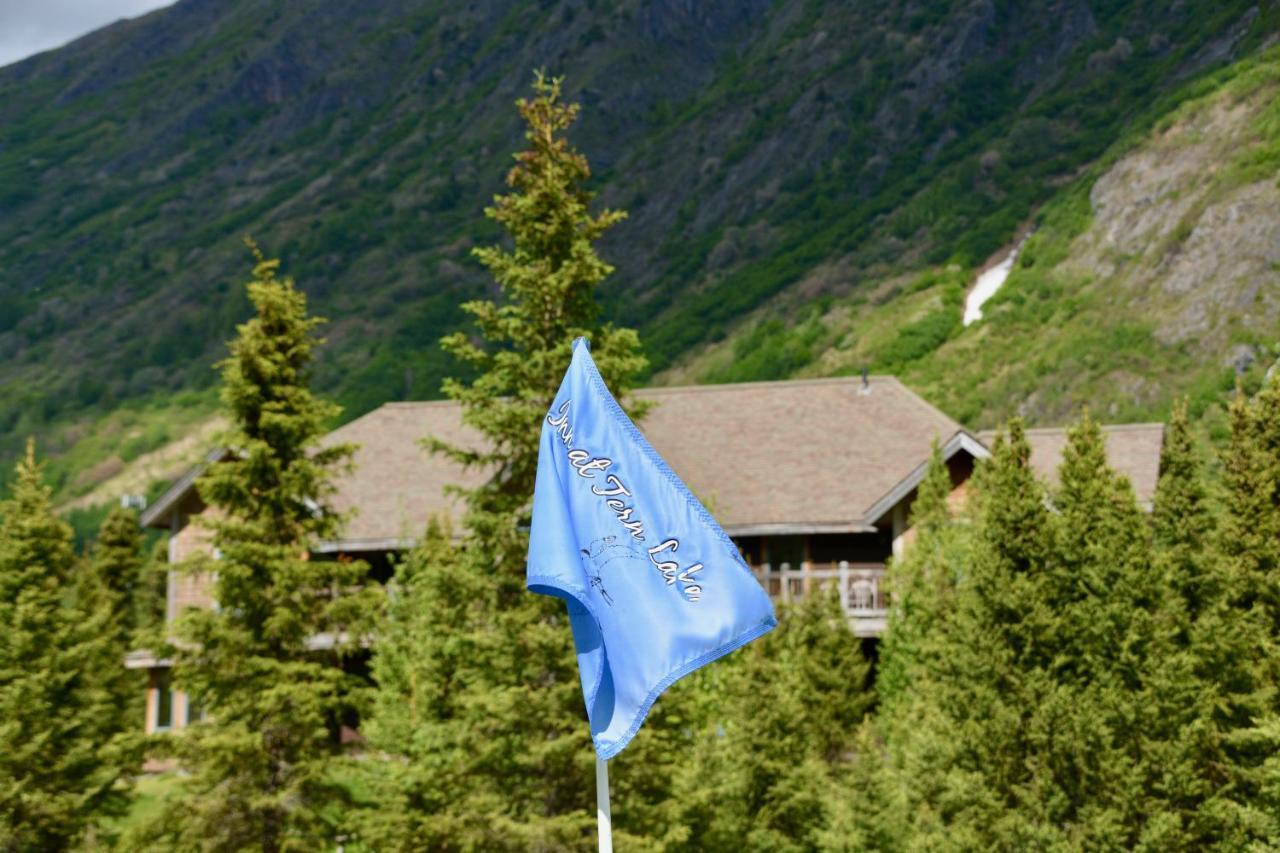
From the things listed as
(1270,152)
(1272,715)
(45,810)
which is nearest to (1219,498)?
(1272,715)

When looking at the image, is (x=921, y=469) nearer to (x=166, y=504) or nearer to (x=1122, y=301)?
(x=166, y=504)

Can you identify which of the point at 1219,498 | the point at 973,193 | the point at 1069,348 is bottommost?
the point at 1219,498

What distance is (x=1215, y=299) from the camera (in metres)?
74.9

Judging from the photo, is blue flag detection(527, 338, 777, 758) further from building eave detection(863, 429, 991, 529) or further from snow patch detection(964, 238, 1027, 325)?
snow patch detection(964, 238, 1027, 325)

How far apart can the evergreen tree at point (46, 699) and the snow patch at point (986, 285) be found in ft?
236

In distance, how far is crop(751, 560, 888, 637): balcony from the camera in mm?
35625

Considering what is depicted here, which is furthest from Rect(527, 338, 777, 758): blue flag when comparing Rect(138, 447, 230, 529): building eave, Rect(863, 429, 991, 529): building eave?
Rect(138, 447, 230, 529): building eave

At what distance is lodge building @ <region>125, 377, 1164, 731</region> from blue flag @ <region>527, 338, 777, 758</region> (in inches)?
893

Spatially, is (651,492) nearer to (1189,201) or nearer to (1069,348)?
(1069,348)

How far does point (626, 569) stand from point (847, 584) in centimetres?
2527

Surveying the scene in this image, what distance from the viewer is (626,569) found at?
11789 mm

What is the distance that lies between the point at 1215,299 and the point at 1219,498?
5208 cm

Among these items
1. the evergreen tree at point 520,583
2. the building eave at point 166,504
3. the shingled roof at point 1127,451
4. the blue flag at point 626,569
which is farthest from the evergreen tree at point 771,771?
the building eave at point 166,504

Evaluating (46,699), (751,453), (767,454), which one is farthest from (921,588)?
(46,699)
